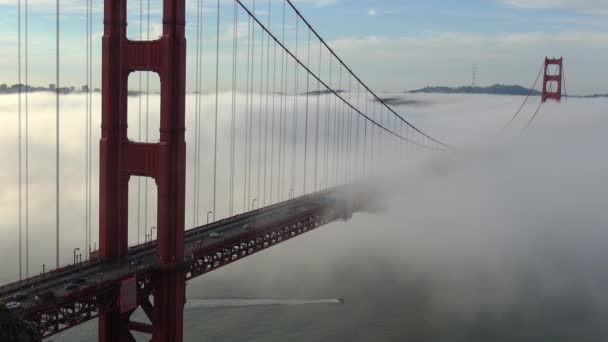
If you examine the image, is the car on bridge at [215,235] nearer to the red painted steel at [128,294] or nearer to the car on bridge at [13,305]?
the red painted steel at [128,294]

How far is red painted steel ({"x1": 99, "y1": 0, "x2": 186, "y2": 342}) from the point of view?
15078 mm

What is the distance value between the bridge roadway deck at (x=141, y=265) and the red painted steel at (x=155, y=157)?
55 centimetres

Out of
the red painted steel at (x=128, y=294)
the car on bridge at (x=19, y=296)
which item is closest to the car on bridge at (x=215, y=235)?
the red painted steel at (x=128, y=294)

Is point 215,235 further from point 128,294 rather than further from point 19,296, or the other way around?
point 19,296

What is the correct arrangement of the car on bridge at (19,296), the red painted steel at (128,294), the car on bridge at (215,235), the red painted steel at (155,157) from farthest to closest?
the car on bridge at (215,235) → the red painted steel at (155,157) → the red painted steel at (128,294) → the car on bridge at (19,296)

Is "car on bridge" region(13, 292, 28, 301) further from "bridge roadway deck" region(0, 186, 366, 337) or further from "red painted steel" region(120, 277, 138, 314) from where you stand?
"red painted steel" region(120, 277, 138, 314)

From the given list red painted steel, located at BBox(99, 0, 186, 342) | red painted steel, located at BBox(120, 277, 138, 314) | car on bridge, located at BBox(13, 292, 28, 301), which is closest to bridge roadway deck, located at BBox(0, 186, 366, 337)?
car on bridge, located at BBox(13, 292, 28, 301)

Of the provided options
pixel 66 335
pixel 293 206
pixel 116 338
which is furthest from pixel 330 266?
pixel 116 338

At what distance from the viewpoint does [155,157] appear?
15.4 meters

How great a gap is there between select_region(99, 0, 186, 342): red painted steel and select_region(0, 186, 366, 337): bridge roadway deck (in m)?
0.55

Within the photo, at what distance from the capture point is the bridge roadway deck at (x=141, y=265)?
12.3m

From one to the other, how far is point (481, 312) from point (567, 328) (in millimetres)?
3195

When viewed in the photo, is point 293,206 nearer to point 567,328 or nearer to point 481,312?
point 481,312

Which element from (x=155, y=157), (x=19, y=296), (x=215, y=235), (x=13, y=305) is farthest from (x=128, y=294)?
(x=215, y=235)
